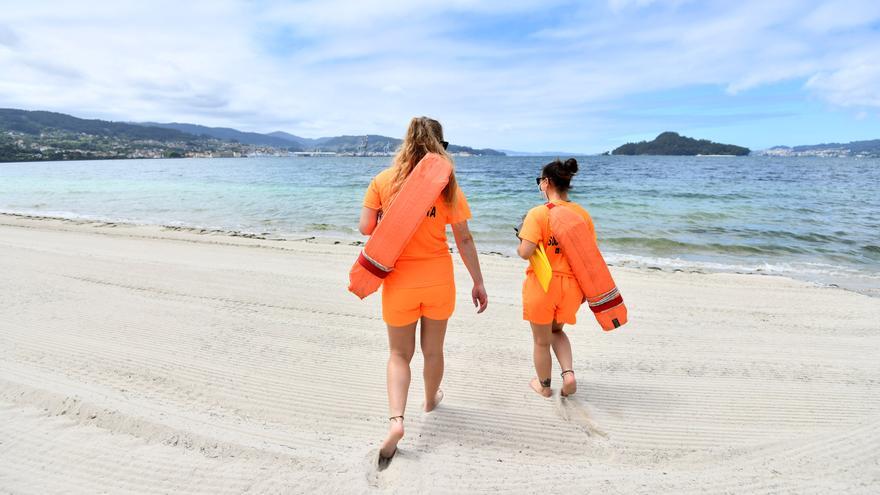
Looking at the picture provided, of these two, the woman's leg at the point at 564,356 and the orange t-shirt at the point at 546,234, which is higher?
the orange t-shirt at the point at 546,234

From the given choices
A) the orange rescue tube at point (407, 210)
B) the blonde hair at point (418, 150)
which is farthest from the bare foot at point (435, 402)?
the blonde hair at point (418, 150)

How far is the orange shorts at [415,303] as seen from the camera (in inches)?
114

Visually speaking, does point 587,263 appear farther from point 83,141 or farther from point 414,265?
point 83,141

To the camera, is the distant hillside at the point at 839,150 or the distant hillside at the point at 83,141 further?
the distant hillside at the point at 839,150

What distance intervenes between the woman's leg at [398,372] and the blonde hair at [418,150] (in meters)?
0.94

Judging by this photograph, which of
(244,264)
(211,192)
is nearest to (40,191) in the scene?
(211,192)

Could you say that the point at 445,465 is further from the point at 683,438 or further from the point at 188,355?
the point at 188,355

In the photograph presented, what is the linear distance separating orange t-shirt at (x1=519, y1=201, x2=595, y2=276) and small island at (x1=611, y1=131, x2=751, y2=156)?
14507 cm

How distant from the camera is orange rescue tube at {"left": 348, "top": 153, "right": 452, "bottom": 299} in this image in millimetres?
2797

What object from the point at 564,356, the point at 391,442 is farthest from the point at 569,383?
the point at 391,442

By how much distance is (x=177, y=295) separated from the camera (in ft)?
21.1

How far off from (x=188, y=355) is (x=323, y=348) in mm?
1309

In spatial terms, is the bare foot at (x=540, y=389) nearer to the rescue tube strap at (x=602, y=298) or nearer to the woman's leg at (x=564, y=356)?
the woman's leg at (x=564, y=356)

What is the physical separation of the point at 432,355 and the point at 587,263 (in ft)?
4.55
